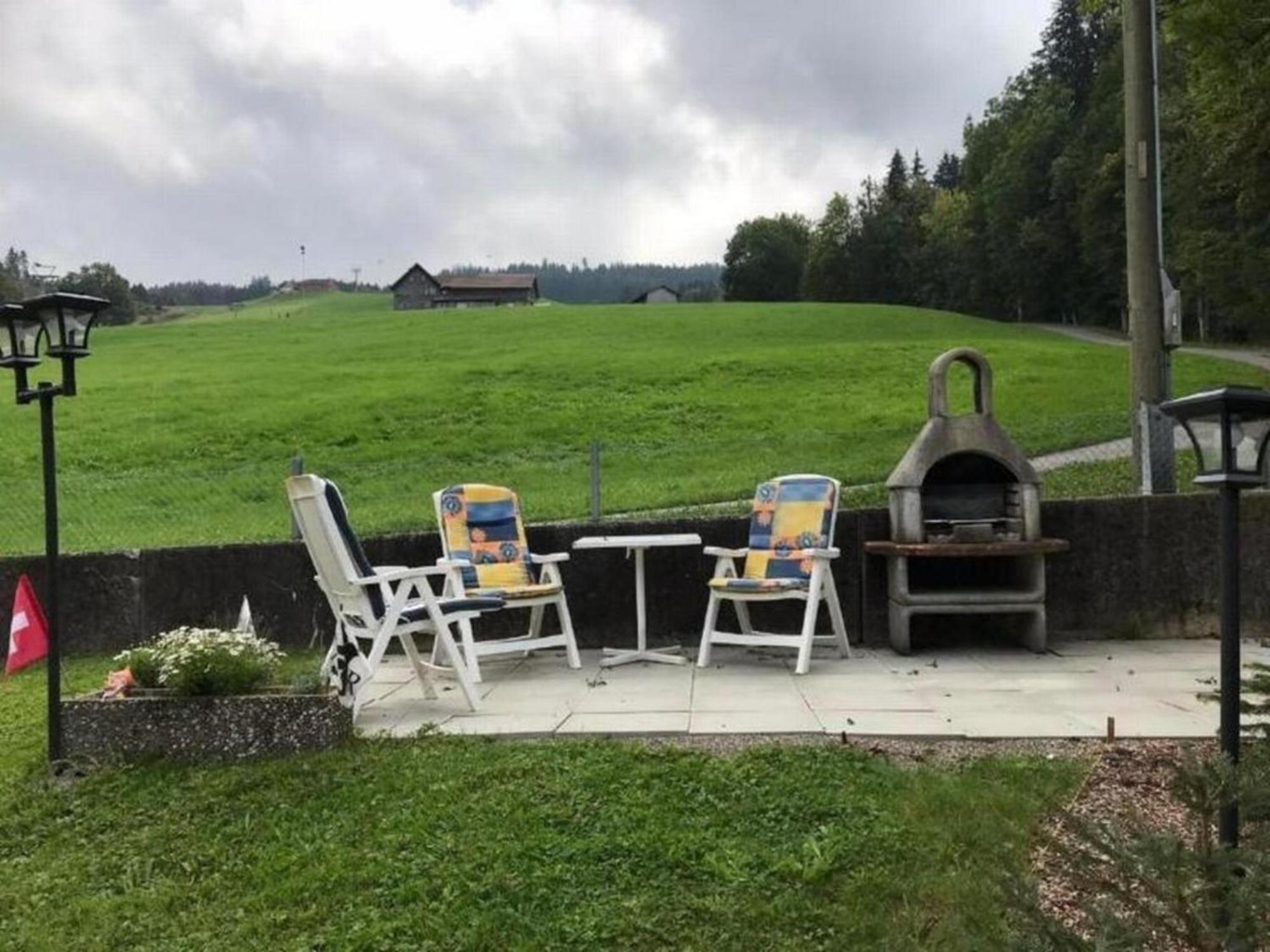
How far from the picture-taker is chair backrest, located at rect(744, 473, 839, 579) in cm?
634

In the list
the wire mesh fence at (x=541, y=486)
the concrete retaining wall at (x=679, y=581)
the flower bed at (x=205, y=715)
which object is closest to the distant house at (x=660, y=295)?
the wire mesh fence at (x=541, y=486)

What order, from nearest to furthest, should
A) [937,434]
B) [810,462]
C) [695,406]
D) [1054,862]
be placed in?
[1054,862] < [937,434] < [810,462] < [695,406]

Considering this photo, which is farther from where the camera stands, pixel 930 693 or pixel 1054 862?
pixel 930 693

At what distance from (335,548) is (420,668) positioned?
765 millimetres

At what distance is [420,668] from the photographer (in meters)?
5.26

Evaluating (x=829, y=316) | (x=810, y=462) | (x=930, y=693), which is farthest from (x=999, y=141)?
(x=930, y=693)

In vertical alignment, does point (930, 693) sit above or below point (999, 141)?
below

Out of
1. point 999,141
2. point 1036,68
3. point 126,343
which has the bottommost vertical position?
point 126,343

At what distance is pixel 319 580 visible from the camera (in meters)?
5.30

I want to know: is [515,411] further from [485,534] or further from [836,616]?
[836,616]

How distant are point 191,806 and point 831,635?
13.3ft

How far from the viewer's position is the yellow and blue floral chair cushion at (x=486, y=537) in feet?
21.2

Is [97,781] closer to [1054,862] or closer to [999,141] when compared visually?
[1054,862]

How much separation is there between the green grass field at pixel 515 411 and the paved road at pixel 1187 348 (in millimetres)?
1838
